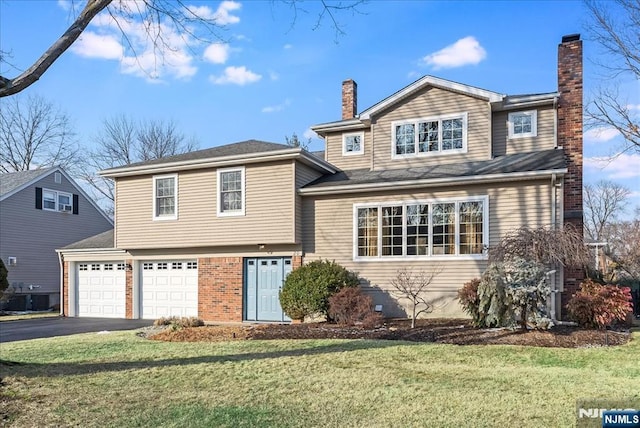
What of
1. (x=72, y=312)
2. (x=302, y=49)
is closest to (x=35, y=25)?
(x=302, y=49)

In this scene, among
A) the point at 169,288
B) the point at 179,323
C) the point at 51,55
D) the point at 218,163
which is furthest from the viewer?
the point at 169,288

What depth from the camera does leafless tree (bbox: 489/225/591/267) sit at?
10.6 m

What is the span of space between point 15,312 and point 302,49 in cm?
1858

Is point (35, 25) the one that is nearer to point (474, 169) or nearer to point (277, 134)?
point (474, 169)

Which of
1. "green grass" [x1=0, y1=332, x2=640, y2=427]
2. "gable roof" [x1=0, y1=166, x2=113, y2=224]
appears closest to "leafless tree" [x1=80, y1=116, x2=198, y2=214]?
"gable roof" [x1=0, y1=166, x2=113, y2=224]

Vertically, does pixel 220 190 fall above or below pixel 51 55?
below

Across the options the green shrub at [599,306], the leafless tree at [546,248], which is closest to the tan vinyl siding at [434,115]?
the leafless tree at [546,248]

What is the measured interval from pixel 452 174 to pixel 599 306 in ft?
15.6

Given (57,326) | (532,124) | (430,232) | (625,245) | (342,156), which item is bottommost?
(57,326)

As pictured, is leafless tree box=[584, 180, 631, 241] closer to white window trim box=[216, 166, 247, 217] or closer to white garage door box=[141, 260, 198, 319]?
white window trim box=[216, 166, 247, 217]

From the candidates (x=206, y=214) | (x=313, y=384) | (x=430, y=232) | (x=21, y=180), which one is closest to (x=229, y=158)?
(x=206, y=214)

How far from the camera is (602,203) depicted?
1640 inches

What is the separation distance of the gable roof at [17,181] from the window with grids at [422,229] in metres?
17.9

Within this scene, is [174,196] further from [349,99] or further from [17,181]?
[17,181]
